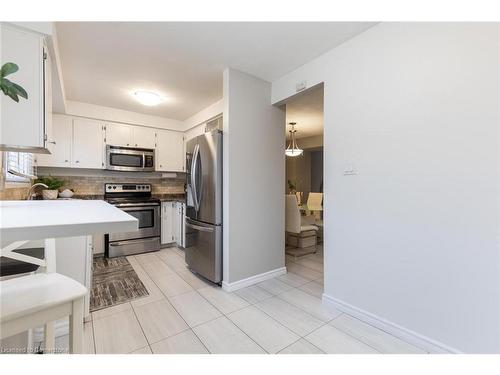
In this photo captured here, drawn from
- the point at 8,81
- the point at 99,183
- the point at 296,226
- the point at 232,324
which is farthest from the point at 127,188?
the point at 8,81

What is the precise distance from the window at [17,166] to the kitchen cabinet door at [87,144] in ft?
2.82

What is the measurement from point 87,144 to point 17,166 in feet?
4.67


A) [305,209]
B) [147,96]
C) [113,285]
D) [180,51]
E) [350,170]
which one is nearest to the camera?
[350,170]

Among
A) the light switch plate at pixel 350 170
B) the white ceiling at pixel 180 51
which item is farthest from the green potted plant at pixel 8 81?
the light switch plate at pixel 350 170

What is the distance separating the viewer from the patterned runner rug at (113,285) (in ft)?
7.09

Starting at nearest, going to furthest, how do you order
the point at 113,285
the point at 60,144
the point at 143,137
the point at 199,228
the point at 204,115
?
the point at 113,285 < the point at 199,228 < the point at 60,144 < the point at 204,115 < the point at 143,137

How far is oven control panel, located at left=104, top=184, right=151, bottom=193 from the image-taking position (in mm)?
3864

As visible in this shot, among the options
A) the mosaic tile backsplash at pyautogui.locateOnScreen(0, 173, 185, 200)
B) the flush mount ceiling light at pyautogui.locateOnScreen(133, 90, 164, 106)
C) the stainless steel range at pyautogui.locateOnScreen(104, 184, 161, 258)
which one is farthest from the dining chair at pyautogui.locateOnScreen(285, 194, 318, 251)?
the mosaic tile backsplash at pyautogui.locateOnScreen(0, 173, 185, 200)

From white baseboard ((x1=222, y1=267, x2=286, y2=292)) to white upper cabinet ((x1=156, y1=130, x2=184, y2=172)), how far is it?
265 centimetres

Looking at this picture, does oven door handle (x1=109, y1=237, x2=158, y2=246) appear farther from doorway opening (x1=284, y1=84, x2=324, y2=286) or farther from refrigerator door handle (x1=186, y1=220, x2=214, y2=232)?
doorway opening (x1=284, y1=84, x2=324, y2=286)

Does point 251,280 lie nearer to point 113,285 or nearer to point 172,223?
point 113,285

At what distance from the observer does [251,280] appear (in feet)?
8.34

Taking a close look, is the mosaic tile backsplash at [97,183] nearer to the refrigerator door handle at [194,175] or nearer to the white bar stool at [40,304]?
the refrigerator door handle at [194,175]
